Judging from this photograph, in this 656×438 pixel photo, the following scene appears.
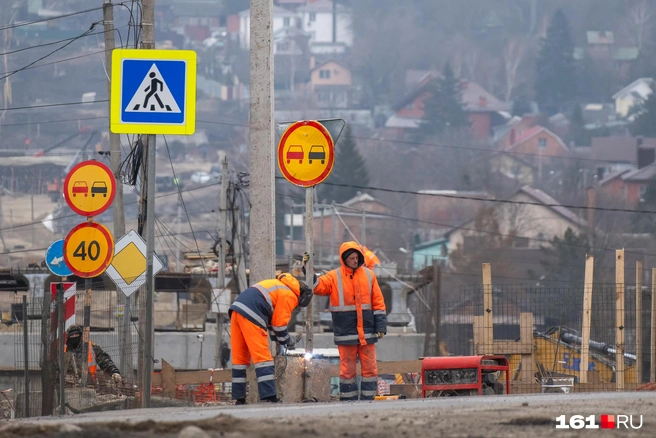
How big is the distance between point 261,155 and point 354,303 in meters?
1.89

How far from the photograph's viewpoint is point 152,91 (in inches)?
454

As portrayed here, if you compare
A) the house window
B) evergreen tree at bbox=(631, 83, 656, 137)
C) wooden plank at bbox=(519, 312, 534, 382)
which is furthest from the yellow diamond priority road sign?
evergreen tree at bbox=(631, 83, 656, 137)

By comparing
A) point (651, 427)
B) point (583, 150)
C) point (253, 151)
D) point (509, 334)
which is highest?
point (583, 150)

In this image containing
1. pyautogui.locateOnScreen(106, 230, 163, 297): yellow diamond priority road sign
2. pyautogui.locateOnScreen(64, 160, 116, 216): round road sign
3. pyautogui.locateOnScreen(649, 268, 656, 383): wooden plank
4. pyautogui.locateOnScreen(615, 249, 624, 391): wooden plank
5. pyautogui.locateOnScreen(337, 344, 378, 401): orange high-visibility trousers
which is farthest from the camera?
pyautogui.locateOnScreen(649, 268, 656, 383): wooden plank

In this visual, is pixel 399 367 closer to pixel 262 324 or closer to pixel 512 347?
pixel 512 347

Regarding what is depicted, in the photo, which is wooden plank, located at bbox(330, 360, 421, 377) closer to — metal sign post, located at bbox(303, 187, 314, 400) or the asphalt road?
metal sign post, located at bbox(303, 187, 314, 400)

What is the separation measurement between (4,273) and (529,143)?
129 metres

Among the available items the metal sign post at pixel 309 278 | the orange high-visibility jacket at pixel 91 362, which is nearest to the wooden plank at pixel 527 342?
the metal sign post at pixel 309 278

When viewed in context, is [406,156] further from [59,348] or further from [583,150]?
[59,348]

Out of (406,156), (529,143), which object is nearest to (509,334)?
(406,156)

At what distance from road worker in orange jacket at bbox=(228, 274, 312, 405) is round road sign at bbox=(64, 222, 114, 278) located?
2677mm

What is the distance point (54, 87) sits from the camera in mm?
169000

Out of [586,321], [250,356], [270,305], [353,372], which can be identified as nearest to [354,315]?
[353,372]

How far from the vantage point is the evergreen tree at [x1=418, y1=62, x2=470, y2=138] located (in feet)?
591
